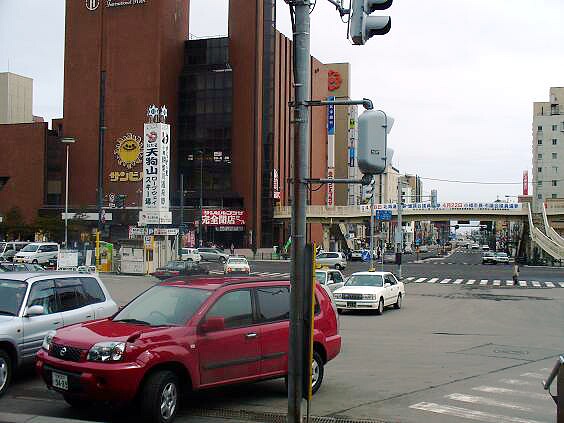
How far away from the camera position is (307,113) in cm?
699

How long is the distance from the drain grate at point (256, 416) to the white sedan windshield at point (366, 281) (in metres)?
16.2

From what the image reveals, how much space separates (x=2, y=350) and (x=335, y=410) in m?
4.67

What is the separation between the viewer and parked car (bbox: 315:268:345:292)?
84.2 ft

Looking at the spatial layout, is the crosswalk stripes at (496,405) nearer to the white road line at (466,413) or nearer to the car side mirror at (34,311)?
the white road line at (466,413)

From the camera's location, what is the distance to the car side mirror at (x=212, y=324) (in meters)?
8.46

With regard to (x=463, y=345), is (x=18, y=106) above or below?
above

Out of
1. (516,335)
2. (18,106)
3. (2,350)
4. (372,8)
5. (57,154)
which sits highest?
(18,106)

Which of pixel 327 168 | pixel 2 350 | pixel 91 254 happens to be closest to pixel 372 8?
pixel 2 350

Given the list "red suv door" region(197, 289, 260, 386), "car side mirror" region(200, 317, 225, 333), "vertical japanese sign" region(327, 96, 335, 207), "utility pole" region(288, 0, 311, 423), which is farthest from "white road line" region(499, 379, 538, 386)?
"vertical japanese sign" region(327, 96, 335, 207)

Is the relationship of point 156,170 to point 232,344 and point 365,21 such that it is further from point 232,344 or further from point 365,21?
point 365,21

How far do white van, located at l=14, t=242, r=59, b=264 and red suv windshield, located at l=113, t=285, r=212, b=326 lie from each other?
1623 inches

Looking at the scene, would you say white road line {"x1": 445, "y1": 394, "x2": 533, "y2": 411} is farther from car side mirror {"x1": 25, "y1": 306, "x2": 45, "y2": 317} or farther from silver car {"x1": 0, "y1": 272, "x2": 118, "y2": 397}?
car side mirror {"x1": 25, "y1": 306, "x2": 45, "y2": 317}

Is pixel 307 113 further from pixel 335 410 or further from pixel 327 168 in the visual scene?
pixel 327 168

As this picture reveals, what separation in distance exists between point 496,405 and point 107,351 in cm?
541
